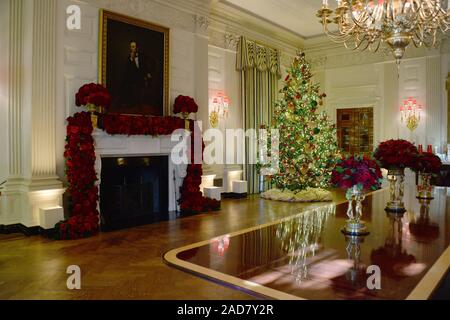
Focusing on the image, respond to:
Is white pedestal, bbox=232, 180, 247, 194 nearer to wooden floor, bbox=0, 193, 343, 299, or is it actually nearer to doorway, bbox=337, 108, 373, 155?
wooden floor, bbox=0, 193, 343, 299

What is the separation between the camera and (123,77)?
18.1 ft

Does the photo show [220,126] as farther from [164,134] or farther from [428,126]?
[428,126]

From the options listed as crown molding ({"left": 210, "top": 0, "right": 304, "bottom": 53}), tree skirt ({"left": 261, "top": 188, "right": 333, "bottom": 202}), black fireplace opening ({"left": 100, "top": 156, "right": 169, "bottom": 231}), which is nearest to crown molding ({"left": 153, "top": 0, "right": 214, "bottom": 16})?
crown molding ({"left": 210, "top": 0, "right": 304, "bottom": 53})

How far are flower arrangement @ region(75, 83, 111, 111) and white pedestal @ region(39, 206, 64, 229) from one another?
142 cm

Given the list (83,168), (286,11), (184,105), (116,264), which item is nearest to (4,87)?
(83,168)

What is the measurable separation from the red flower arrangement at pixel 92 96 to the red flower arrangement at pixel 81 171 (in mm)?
187

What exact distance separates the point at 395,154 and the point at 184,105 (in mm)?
3876

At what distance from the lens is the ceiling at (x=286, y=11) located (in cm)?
728

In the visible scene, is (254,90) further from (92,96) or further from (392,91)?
(92,96)

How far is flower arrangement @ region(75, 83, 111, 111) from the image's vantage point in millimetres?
4793

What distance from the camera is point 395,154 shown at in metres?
2.80

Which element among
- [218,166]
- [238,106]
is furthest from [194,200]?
[238,106]

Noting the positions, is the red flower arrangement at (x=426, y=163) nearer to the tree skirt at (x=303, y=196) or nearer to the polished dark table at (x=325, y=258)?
the polished dark table at (x=325, y=258)

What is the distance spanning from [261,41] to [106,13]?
4293mm
